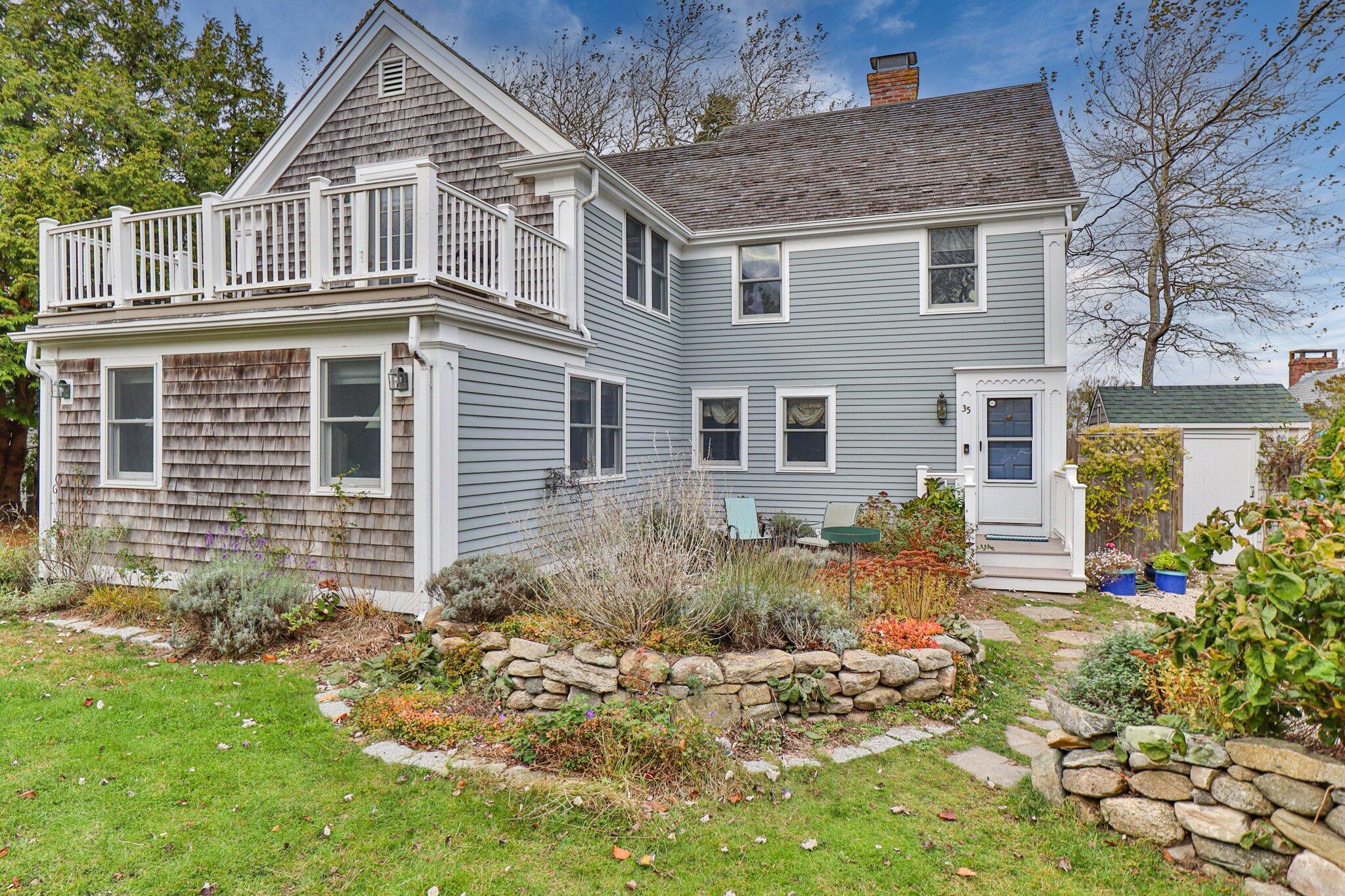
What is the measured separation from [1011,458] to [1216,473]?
2.72 metres

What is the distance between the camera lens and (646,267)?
407 inches

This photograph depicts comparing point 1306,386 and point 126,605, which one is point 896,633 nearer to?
point 126,605

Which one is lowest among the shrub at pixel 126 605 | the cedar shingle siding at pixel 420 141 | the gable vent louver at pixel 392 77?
the shrub at pixel 126 605

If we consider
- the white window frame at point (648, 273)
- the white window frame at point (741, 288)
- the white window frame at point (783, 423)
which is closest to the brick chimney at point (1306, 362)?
the white window frame at point (783, 423)

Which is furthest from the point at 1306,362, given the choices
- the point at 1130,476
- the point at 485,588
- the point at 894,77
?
the point at 485,588

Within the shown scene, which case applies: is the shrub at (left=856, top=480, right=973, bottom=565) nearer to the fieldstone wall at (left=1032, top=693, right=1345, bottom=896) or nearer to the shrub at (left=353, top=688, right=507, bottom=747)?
the fieldstone wall at (left=1032, top=693, right=1345, bottom=896)

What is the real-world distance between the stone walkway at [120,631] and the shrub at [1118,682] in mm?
6961

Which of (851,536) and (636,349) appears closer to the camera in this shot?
(851,536)

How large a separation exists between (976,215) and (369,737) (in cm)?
986

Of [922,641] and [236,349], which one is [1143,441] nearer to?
[922,641]

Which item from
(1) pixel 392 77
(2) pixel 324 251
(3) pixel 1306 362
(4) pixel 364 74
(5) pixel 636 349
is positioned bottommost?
(5) pixel 636 349

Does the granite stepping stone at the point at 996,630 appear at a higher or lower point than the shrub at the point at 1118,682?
lower

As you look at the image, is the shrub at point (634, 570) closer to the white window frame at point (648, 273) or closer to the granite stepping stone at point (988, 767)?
the granite stepping stone at point (988, 767)

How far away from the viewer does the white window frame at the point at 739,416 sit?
37.0 ft
